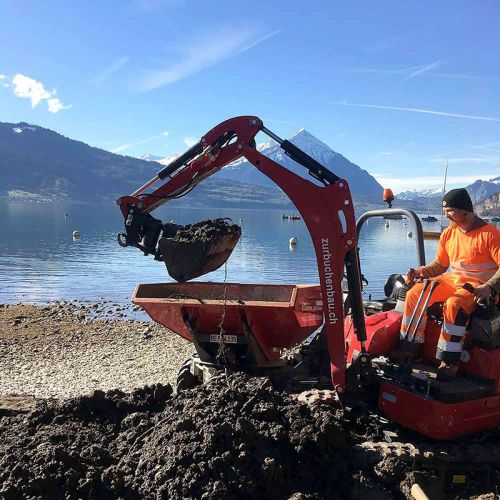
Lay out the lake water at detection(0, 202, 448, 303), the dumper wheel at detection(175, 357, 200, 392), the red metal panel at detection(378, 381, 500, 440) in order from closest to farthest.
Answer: the red metal panel at detection(378, 381, 500, 440)
the dumper wheel at detection(175, 357, 200, 392)
the lake water at detection(0, 202, 448, 303)

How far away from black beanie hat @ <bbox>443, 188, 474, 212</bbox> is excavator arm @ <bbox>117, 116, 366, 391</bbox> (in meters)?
0.96

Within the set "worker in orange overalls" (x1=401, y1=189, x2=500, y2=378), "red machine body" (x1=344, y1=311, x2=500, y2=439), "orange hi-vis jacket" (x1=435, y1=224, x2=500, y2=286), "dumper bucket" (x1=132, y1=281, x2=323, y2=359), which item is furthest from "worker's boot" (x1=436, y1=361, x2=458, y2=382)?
"dumper bucket" (x1=132, y1=281, x2=323, y2=359)

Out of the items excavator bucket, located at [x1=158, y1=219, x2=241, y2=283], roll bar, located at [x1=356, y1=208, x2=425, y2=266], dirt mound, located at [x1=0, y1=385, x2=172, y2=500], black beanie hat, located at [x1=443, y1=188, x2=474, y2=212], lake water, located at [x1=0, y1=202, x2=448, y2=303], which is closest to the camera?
dirt mound, located at [x1=0, y1=385, x2=172, y2=500]

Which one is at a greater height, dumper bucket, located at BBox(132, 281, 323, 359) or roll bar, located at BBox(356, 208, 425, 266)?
roll bar, located at BBox(356, 208, 425, 266)

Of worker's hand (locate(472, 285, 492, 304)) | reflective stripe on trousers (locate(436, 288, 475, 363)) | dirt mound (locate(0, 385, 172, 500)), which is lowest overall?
dirt mound (locate(0, 385, 172, 500))

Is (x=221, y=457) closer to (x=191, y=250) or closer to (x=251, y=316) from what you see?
(x=191, y=250)

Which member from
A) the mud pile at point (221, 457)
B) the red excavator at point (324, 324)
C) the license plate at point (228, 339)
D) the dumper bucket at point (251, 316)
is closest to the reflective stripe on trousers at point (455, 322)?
the red excavator at point (324, 324)

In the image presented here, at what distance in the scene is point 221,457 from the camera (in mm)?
4617

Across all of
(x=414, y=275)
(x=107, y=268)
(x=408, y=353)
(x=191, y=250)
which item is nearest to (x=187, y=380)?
(x=191, y=250)

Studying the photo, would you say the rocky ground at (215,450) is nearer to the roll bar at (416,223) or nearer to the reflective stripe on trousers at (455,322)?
the reflective stripe on trousers at (455,322)

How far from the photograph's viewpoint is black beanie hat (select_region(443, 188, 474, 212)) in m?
5.48

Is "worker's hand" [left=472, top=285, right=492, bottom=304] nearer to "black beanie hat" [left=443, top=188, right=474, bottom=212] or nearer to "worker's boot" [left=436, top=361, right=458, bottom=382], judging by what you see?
"worker's boot" [left=436, top=361, right=458, bottom=382]

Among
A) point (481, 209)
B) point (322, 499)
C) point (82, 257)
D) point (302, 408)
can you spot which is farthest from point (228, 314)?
point (481, 209)

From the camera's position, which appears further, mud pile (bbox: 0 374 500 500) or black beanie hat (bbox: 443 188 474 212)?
black beanie hat (bbox: 443 188 474 212)
